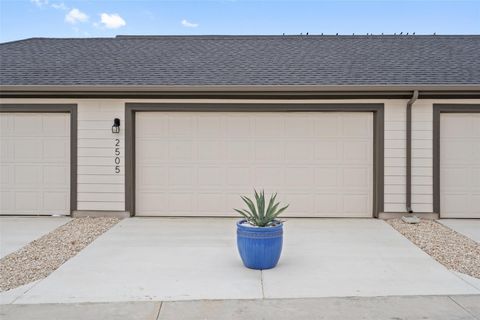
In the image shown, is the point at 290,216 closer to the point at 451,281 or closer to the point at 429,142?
the point at 429,142

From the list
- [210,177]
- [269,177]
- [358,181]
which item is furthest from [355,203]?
[210,177]

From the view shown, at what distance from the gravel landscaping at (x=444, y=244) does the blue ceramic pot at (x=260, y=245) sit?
7.20ft

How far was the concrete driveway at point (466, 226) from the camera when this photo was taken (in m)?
7.14

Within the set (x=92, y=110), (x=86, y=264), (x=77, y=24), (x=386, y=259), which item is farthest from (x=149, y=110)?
(x=77, y=24)

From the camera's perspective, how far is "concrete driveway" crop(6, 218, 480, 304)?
4446 mm

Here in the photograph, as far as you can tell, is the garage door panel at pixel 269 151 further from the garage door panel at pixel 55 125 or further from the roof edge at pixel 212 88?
the garage door panel at pixel 55 125

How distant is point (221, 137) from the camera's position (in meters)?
8.70

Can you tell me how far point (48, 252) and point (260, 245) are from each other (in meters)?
3.13

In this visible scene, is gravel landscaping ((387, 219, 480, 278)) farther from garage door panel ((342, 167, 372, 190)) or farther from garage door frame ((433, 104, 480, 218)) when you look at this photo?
garage door panel ((342, 167, 372, 190))

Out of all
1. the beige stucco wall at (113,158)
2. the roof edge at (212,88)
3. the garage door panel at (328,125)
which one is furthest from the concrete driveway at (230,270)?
the roof edge at (212,88)

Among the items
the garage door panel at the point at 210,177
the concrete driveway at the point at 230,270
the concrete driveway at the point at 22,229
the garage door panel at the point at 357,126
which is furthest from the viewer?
the garage door panel at the point at 210,177

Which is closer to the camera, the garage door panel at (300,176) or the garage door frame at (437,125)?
the garage door frame at (437,125)

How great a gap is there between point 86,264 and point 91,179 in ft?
11.2

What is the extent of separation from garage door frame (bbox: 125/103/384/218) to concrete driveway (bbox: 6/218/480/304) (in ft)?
4.11
